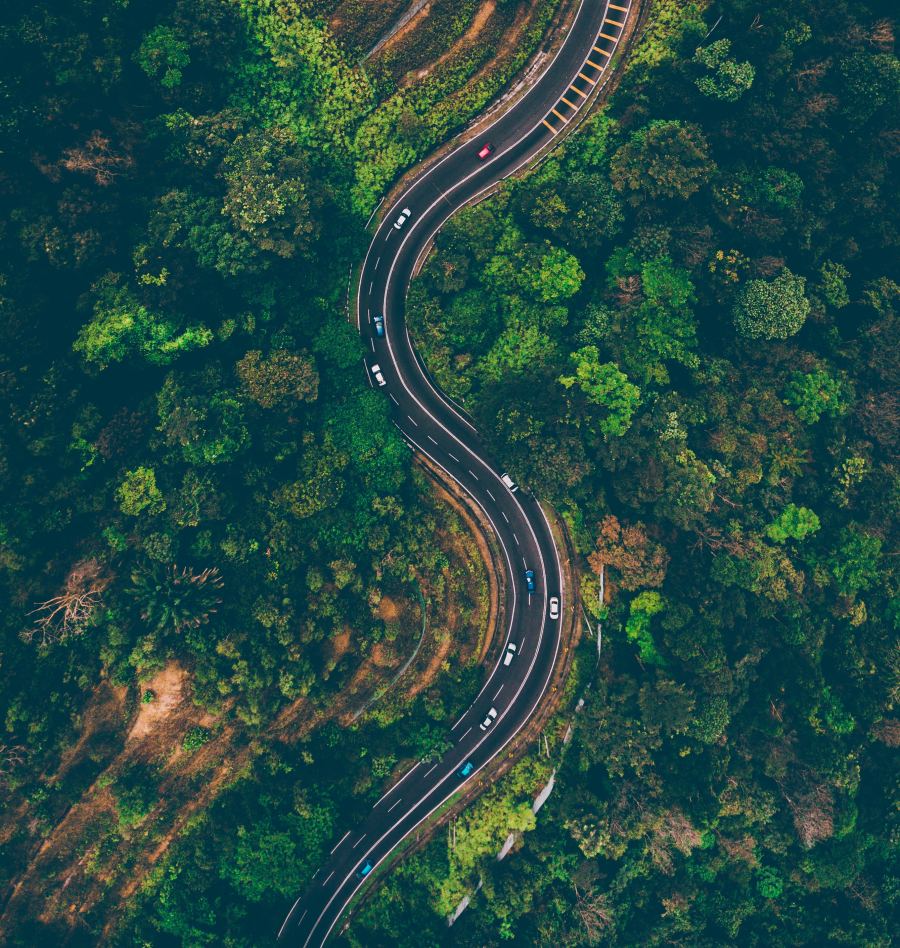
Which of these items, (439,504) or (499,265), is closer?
(499,265)

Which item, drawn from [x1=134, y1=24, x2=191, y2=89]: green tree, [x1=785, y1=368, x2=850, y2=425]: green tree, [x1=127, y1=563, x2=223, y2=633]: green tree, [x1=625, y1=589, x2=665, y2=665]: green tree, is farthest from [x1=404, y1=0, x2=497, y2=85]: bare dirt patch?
[x1=625, y1=589, x2=665, y2=665]: green tree

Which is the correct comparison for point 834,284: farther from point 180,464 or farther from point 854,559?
point 180,464

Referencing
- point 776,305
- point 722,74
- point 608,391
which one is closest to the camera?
point 722,74

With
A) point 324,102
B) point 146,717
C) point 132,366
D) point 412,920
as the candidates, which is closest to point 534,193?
point 324,102

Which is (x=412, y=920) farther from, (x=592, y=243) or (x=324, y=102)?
(x=324, y=102)

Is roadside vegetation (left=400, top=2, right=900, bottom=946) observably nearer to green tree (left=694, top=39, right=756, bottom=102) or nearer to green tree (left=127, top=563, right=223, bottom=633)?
green tree (left=694, top=39, right=756, bottom=102)

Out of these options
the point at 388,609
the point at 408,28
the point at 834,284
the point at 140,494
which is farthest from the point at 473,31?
the point at 388,609
